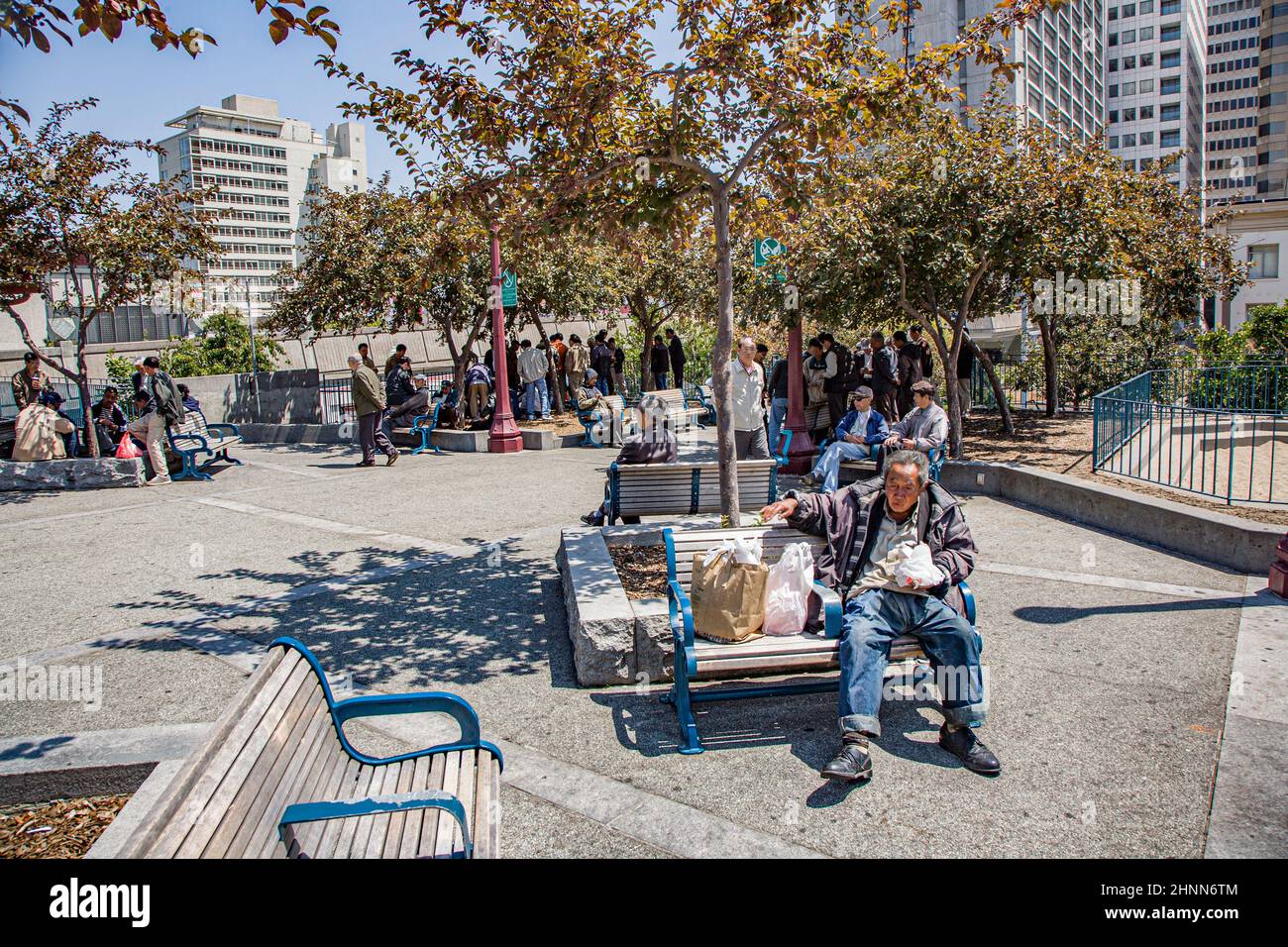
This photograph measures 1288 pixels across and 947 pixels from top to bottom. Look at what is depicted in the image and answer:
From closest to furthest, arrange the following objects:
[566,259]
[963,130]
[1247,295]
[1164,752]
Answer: [1164,752]
[963,130]
[566,259]
[1247,295]

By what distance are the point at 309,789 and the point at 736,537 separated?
2.76 metres

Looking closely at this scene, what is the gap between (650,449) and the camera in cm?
838

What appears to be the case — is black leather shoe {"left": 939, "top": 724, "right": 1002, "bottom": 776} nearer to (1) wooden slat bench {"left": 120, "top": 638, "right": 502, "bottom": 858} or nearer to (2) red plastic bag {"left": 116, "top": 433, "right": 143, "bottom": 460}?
(1) wooden slat bench {"left": 120, "top": 638, "right": 502, "bottom": 858}

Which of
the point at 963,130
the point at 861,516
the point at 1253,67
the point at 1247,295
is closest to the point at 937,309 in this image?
the point at 963,130

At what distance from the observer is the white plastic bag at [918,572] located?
4.42m

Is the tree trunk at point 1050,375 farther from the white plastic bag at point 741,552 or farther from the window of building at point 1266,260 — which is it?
the window of building at point 1266,260

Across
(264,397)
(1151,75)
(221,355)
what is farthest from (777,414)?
(1151,75)

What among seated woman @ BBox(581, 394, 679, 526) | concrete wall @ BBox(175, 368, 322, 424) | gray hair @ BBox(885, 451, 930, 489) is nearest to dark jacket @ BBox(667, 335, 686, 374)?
concrete wall @ BBox(175, 368, 322, 424)

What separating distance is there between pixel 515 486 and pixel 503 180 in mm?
5727

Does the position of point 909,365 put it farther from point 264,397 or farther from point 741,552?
point 264,397

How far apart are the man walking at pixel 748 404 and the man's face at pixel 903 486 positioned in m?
4.51

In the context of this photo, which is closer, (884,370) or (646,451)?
(646,451)

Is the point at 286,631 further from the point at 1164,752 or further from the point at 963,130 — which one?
the point at 963,130

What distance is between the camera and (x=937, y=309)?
12.5 m
